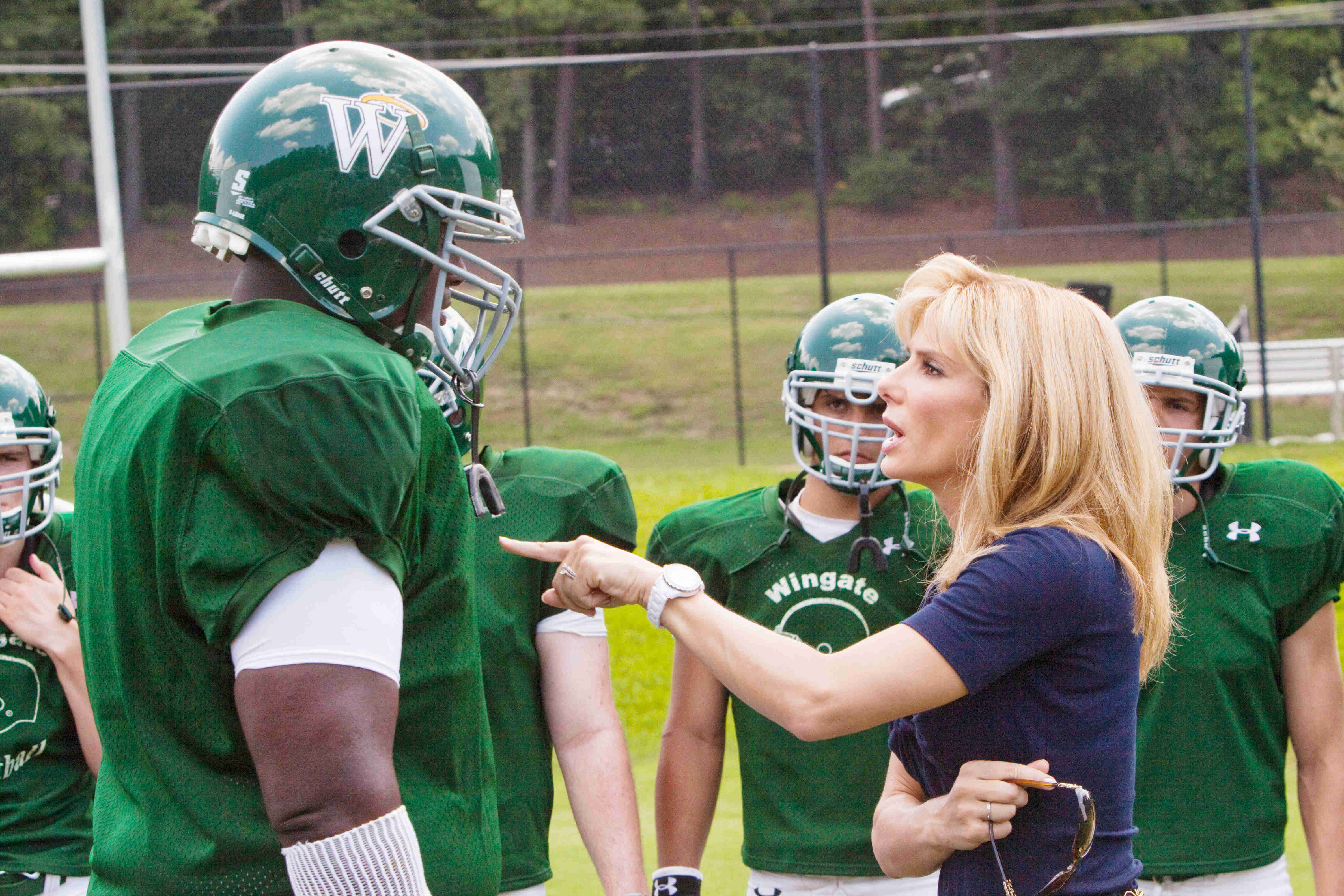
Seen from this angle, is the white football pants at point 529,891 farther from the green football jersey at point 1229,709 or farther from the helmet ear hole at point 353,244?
the helmet ear hole at point 353,244

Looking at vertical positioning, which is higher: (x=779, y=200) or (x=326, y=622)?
(x=779, y=200)

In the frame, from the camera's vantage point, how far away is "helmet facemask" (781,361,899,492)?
3.24 m

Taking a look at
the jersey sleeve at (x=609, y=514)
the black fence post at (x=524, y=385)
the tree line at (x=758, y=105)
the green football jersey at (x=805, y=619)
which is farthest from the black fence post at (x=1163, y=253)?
the jersey sleeve at (x=609, y=514)

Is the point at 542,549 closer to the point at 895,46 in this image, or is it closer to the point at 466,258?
the point at 466,258

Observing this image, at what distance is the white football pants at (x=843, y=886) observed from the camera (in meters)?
3.10

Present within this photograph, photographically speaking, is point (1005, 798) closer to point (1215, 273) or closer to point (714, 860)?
point (714, 860)

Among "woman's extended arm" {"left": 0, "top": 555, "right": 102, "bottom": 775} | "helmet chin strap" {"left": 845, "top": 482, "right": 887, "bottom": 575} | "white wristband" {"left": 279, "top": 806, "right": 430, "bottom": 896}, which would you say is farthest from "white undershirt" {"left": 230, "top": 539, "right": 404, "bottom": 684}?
"woman's extended arm" {"left": 0, "top": 555, "right": 102, "bottom": 775}

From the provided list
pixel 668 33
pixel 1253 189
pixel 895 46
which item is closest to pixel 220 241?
pixel 895 46

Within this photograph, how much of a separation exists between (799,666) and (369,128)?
94 centimetres

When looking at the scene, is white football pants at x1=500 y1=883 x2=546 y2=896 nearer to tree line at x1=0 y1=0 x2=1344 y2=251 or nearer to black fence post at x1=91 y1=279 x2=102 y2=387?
black fence post at x1=91 y1=279 x2=102 y2=387

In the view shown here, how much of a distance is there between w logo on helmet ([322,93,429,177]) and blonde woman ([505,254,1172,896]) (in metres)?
0.67

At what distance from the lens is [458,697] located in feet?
5.65

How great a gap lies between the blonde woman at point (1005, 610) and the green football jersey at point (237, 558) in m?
0.46

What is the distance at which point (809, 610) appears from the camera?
3.24 meters
